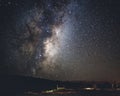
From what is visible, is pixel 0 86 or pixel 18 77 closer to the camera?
pixel 0 86

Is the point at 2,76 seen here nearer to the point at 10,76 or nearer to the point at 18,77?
the point at 10,76

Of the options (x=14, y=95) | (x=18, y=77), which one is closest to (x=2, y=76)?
(x=18, y=77)

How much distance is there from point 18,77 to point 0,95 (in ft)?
272

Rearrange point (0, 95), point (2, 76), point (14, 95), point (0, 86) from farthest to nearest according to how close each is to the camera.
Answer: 1. point (2, 76)
2. point (0, 86)
3. point (14, 95)
4. point (0, 95)

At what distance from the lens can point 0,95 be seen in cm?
10200

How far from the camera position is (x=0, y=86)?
12850 centimetres

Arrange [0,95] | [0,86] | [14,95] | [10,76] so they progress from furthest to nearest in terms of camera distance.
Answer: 1. [10,76]
2. [0,86]
3. [14,95]
4. [0,95]

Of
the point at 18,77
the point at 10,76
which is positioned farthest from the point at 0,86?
the point at 18,77

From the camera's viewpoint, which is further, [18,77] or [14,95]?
[18,77]

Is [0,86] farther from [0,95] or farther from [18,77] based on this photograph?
[18,77]

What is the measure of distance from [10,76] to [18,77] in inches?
576

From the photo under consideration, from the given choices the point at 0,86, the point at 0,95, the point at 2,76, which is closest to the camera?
the point at 0,95

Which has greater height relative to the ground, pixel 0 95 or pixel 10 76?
pixel 10 76

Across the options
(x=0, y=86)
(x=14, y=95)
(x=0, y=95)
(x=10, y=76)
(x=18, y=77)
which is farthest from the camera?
(x=18, y=77)
